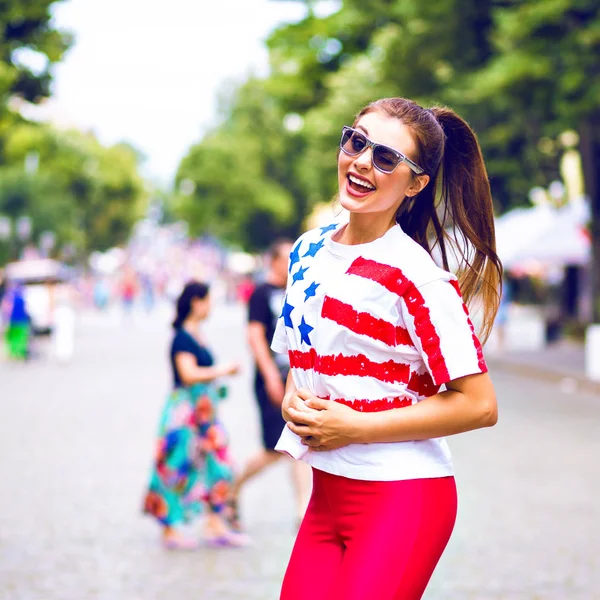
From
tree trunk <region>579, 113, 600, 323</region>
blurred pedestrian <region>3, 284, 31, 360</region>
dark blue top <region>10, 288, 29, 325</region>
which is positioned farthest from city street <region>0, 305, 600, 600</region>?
blurred pedestrian <region>3, 284, 31, 360</region>

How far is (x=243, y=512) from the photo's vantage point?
8375 millimetres

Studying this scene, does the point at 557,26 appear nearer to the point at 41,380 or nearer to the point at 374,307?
the point at 41,380

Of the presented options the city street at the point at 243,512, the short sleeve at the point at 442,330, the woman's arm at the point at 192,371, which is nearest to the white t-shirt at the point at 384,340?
the short sleeve at the point at 442,330

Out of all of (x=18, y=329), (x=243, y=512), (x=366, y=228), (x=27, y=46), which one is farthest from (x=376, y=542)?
(x=18, y=329)

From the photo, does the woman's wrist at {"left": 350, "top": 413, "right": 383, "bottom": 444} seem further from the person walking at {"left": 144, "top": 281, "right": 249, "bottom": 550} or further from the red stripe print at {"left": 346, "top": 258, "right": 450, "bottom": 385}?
the person walking at {"left": 144, "top": 281, "right": 249, "bottom": 550}

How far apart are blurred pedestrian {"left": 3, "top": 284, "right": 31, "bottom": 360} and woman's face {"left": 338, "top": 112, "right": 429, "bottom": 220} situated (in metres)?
23.2

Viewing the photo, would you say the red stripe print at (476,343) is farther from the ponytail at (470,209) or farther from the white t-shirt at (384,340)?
the ponytail at (470,209)

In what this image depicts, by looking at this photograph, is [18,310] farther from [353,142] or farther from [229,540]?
[353,142]

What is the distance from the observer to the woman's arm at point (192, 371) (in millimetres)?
7255

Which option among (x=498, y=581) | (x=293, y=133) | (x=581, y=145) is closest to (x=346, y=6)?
(x=581, y=145)

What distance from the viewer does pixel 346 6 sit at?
2969 centimetres

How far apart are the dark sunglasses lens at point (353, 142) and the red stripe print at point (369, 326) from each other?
1.21 feet

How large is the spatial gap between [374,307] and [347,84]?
31032 millimetres

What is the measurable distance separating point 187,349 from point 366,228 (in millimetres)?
4523
